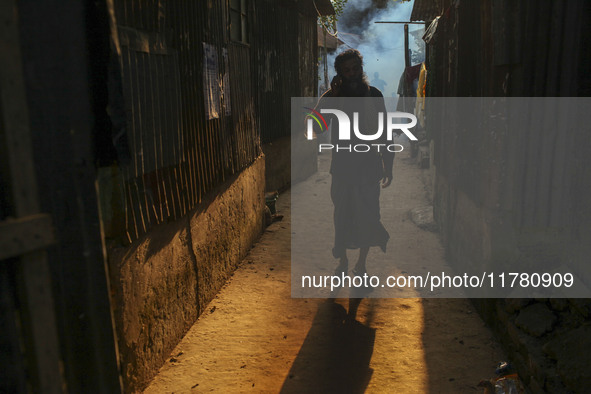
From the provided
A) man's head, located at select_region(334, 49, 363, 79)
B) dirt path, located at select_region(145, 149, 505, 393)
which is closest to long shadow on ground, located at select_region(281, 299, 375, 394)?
dirt path, located at select_region(145, 149, 505, 393)

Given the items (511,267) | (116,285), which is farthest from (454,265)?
(116,285)

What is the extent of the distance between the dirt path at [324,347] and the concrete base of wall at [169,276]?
17cm

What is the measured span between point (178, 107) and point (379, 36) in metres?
37.1

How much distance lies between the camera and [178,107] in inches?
171

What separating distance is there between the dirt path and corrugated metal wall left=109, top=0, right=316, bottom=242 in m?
1.18

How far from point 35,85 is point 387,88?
36.3 m

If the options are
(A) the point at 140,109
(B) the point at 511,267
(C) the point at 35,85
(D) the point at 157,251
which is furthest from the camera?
(B) the point at 511,267

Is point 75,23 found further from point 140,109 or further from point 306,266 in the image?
point 306,266

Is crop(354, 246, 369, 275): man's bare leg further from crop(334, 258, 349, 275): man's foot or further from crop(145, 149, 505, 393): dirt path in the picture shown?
crop(145, 149, 505, 393): dirt path

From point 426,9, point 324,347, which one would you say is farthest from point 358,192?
point 426,9

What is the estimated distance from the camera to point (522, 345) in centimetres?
363

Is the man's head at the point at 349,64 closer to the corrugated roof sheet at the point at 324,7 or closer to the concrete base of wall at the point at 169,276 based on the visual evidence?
the concrete base of wall at the point at 169,276

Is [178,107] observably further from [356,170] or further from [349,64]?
[356,170]

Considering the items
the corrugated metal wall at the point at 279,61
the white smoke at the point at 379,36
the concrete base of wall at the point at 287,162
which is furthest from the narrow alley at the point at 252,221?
the white smoke at the point at 379,36
